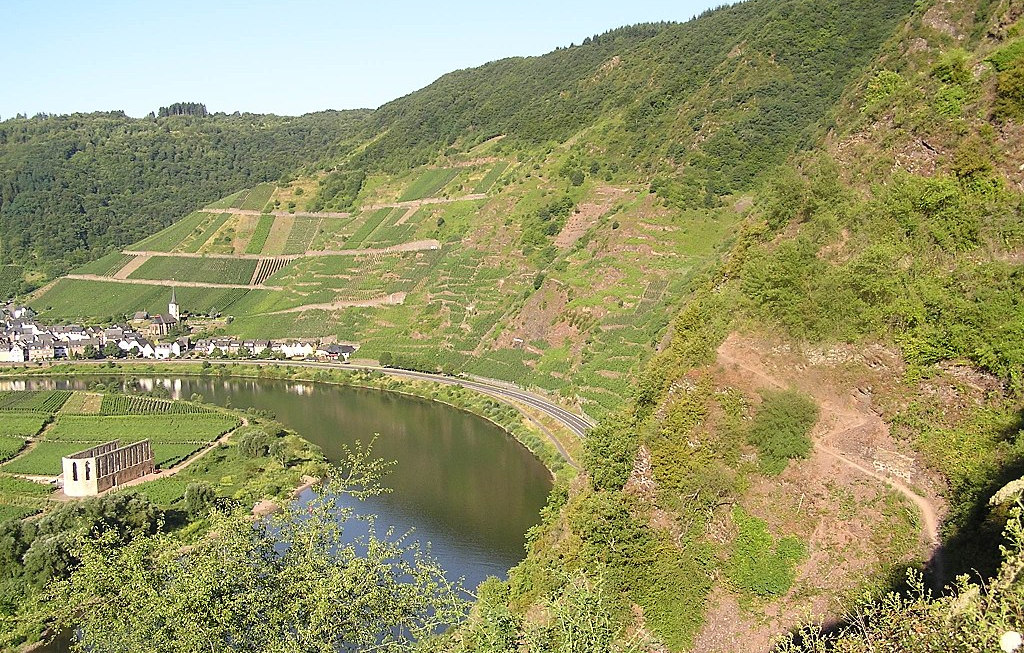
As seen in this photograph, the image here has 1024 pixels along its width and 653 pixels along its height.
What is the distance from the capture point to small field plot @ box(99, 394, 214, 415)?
2256 inches

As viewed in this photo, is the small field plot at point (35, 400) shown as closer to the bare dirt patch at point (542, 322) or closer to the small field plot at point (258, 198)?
the bare dirt patch at point (542, 322)

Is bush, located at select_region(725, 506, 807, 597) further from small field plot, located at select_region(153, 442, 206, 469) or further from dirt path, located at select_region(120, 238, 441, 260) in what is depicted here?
dirt path, located at select_region(120, 238, 441, 260)

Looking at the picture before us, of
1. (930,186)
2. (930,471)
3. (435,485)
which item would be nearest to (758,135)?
(435,485)

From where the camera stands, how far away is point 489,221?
8050cm

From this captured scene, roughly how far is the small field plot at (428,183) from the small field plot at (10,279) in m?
53.8

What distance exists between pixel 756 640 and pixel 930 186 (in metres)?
13.0

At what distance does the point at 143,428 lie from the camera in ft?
174

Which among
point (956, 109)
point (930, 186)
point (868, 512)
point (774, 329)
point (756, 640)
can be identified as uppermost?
point (956, 109)

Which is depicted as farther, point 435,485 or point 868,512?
point 435,485

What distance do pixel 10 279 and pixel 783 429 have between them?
12002 centimetres

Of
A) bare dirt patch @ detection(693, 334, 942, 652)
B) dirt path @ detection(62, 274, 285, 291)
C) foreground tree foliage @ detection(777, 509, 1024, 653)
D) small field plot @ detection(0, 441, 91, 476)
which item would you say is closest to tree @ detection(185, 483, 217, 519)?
small field plot @ detection(0, 441, 91, 476)

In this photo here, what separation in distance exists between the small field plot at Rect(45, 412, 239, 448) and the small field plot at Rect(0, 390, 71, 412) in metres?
4.68

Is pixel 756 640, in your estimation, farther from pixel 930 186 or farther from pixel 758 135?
pixel 758 135

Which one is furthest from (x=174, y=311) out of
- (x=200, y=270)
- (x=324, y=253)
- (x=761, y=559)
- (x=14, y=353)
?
(x=761, y=559)
